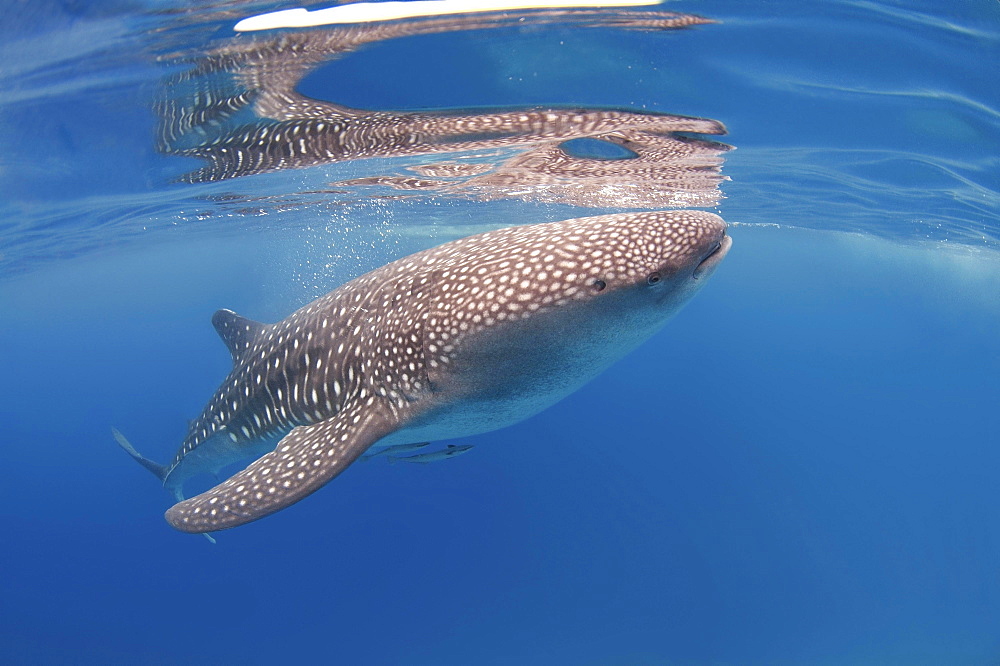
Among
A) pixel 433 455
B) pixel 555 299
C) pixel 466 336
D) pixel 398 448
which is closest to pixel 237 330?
pixel 398 448

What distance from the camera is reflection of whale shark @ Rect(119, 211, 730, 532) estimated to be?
3473 millimetres

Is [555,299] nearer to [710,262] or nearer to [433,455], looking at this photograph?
[710,262]

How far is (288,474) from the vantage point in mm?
3986

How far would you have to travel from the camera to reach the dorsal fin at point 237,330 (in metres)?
6.58

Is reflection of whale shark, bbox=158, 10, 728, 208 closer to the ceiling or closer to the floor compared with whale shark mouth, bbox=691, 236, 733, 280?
closer to the ceiling

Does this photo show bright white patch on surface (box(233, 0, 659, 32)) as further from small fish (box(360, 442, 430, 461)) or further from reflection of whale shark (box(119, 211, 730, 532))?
small fish (box(360, 442, 430, 461))

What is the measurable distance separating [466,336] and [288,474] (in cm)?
167

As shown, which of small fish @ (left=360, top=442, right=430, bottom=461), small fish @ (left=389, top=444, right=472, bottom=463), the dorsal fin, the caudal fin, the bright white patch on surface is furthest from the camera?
the caudal fin

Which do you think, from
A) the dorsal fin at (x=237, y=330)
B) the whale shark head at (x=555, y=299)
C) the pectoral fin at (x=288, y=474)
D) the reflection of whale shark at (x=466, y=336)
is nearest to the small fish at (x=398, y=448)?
the reflection of whale shark at (x=466, y=336)

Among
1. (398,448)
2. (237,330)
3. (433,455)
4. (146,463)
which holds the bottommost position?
(146,463)

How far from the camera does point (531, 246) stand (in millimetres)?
3855

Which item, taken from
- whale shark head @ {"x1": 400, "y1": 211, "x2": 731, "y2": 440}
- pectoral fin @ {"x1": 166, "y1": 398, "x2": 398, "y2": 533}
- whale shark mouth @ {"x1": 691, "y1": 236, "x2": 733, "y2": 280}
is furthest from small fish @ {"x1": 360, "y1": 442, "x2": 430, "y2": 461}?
whale shark mouth @ {"x1": 691, "y1": 236, "x2": 733, "y2": 280}

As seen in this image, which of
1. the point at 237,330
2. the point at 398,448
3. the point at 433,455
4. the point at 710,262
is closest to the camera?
the point at 710,262

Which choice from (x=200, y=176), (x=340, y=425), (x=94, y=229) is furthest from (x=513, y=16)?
(x=94, y=229)
